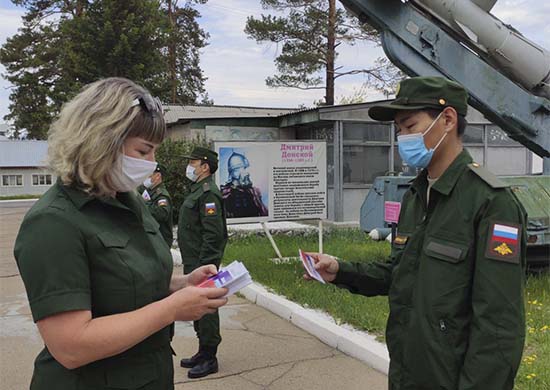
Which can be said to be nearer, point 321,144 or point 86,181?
point 86,181

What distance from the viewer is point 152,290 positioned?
5.69 ft

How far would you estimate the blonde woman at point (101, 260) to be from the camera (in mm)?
1494

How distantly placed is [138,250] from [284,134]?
1468 cm

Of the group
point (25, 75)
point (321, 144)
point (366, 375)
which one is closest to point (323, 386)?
point (366, 375)

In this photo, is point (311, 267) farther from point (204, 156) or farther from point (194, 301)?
point (204, 156)

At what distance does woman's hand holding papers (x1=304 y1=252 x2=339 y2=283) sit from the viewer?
2488 mm

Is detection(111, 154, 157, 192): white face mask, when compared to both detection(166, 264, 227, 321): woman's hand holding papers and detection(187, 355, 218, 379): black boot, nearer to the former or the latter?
detection(166, 264, 227, 321): woman's hand holding papers

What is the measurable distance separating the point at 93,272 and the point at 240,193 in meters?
7.09

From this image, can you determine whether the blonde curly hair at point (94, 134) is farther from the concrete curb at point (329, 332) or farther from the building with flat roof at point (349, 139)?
the building with flat roof at point (349, 139)

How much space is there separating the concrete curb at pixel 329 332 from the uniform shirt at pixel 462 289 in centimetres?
243

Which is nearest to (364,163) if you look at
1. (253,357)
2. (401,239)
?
(253,357)

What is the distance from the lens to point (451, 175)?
2.00 meters

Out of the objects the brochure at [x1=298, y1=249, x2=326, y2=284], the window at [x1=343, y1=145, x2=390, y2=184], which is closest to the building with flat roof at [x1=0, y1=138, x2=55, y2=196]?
the window at [x1=343, y1=145, x2=390, y2=184]

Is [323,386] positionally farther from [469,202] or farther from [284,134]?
[284,134]
